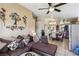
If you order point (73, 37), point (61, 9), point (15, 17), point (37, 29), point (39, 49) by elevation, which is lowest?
point (39, 49)

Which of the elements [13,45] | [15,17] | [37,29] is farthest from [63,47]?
[15,17]

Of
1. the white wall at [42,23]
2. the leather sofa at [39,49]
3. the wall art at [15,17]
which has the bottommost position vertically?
the leather sofa at [39,49]

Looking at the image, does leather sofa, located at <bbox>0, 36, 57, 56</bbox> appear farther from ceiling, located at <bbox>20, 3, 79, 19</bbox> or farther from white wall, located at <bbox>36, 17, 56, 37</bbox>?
ceiling, located at <bbox>20, 3, 79, 19</bbox>

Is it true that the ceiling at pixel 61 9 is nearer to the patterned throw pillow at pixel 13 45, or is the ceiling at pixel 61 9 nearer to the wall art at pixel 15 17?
the wall art at pixel 15 17

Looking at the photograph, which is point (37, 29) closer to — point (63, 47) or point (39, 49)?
point (39, 49)

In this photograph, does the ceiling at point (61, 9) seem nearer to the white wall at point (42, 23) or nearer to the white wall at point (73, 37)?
the white wall at point (42, 23)

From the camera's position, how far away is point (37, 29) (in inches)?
82.8

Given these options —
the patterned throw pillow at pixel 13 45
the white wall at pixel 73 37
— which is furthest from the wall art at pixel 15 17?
the white wall at pixel 73 37

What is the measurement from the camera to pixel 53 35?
2098 mm

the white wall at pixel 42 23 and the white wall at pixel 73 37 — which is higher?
the white wall at pixel 42 23

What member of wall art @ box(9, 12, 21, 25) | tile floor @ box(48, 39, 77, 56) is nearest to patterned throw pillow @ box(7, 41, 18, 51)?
wall art @ box(9, 12, 21, 25)

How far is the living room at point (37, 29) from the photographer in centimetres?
205

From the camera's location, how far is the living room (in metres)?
2.05

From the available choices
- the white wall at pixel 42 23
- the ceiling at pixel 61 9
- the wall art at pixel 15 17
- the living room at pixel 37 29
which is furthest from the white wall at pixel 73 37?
the wall art at pixel 15 17
